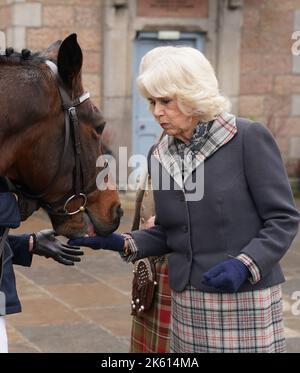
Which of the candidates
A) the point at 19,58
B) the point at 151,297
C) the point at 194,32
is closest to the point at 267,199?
the point at 19,58

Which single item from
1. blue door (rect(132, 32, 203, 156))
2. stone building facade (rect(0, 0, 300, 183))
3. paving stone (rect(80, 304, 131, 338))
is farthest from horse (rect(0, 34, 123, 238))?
blue door (rect(132, 32, 203, 156))

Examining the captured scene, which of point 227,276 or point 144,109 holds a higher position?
point 227,276

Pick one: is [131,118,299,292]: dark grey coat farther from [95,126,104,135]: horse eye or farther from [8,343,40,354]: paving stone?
[8,343,40,354]: paving stone

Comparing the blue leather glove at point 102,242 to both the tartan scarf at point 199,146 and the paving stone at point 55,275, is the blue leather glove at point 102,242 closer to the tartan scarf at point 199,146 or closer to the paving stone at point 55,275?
the tartan scarf at point 199,146

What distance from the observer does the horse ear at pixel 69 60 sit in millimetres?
2641

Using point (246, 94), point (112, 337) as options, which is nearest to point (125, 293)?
point (112, 337)

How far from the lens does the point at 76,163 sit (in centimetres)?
278

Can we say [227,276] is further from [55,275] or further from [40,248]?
[55,275]

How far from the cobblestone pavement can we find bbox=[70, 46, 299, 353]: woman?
7.63 feet

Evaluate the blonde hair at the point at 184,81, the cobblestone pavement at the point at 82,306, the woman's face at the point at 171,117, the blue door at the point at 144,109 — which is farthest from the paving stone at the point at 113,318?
the blue door at the point at 144,109

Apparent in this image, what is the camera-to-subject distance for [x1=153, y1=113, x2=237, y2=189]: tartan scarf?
2857mm

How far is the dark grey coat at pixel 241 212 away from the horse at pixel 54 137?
32 cm

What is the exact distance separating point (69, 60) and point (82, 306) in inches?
147

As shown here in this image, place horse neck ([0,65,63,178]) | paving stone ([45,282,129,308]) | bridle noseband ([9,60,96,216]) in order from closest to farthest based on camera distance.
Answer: horse neck ([0,65,63,178])
bridle noseband ([9,60,96,216])
paving stone ([45,282,129,308])
